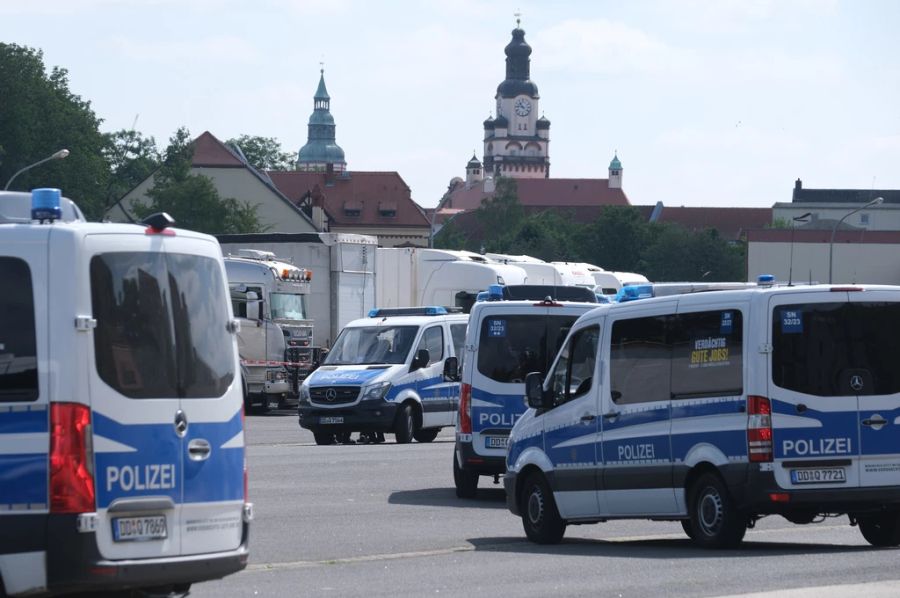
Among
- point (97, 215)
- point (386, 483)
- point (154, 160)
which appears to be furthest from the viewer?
point (154, 160)

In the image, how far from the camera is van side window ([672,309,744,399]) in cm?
1311

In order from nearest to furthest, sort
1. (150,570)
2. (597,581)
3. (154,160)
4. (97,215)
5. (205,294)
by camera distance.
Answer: (150,570)
(205,294)
(597,581)
(97,215)
(154,160)

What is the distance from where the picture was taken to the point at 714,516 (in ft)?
43.7

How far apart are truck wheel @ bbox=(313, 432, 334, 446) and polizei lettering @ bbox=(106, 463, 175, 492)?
17.9m

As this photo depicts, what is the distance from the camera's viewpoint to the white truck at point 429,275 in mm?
43250

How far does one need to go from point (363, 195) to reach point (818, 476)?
143 m

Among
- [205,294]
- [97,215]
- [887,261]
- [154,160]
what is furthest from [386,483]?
[154,160]

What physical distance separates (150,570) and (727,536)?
18.6 feet

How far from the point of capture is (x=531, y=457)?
49.9 ft

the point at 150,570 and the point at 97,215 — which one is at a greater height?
the point at 97,215

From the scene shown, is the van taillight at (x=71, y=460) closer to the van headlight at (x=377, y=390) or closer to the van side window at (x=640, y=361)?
the van side window at (x=640, y=361)

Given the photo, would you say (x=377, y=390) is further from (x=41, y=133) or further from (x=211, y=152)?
(x=211, y=152)

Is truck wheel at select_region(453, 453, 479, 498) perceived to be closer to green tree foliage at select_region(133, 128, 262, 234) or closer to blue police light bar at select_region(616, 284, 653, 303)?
blue police light bar at select_region(616, 284, 653, 303)

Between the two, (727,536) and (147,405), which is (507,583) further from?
(147,405)
